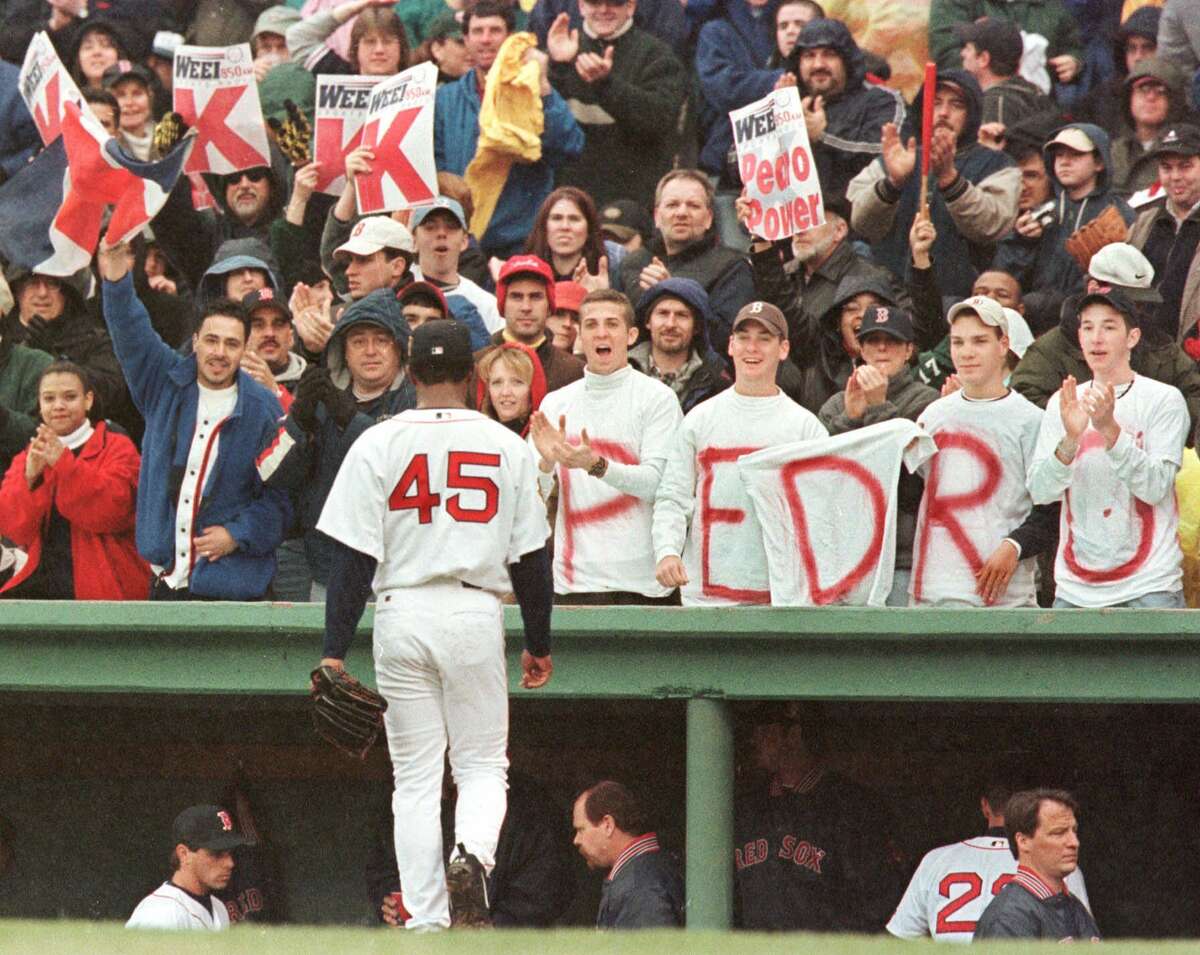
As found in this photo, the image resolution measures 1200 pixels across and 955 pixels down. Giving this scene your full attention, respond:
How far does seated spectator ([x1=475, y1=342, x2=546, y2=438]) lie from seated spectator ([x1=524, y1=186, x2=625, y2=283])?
3.74ft

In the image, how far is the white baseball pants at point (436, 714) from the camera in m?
6.55

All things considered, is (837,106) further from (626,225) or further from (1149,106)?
(1149,106)

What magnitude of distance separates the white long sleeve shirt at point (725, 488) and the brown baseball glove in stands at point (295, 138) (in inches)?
155

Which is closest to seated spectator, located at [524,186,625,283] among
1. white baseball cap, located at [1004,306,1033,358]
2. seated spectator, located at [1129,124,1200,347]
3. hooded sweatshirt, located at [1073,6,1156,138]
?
white baseball cap, located at [1004,306,1033,358]

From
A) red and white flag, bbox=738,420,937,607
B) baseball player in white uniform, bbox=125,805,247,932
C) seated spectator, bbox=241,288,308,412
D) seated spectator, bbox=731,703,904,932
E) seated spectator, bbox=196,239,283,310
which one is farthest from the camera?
seated spectator, bbox=196,239,283,310

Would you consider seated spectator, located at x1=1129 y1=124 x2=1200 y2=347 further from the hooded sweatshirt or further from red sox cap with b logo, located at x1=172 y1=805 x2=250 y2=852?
red sox cap with b logo, located at x1=172 y1=805 x2=250 y2=852

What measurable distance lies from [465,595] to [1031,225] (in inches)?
178

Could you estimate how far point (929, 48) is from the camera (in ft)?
39.3

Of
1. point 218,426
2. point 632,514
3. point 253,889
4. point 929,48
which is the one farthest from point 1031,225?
point 253,889

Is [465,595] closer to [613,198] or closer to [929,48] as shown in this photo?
[613,198]

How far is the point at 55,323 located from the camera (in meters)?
10.6

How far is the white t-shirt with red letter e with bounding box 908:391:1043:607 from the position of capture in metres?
8.11

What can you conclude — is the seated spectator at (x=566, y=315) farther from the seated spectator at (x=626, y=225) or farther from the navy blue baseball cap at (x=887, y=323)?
Result: the navy blue baseball cap at (x=887, y=323)

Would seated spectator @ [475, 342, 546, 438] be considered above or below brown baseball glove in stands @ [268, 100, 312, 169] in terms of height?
below
